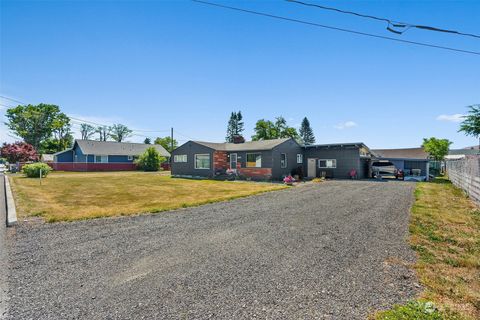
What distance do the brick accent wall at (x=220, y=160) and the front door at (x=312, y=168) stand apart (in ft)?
27.9

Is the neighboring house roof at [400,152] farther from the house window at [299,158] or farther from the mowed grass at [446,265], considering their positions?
the mowed grass at [446,265]

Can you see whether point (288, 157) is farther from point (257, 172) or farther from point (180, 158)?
point (180, 158)

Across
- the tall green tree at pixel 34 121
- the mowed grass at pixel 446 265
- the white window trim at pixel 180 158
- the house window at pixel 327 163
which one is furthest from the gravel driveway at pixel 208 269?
the tall green tree at pixel 34 121

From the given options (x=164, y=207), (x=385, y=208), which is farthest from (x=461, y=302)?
(x=164, y=207)

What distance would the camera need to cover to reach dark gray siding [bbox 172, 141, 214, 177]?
25.7 m

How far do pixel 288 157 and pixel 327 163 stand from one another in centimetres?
407

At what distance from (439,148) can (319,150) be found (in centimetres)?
3379

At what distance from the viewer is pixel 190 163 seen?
Result: 27.4 m

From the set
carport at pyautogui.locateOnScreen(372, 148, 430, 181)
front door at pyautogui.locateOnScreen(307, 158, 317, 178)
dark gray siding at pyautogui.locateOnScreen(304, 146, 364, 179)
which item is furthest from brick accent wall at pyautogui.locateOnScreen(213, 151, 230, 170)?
carport at pyautogui.locateOnScreen(372, 148, 430, 181)

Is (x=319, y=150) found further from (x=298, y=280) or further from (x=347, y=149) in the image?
(x=298, y=280)

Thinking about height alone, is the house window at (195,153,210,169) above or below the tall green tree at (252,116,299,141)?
below

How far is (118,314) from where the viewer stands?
2.96 meters

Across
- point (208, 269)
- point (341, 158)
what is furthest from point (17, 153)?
point (208, 269)

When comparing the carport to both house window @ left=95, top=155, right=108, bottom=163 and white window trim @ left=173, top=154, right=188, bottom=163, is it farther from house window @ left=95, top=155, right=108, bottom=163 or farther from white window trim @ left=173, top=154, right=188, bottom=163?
house window @ left=95, top=155, right=108, bottom=163
